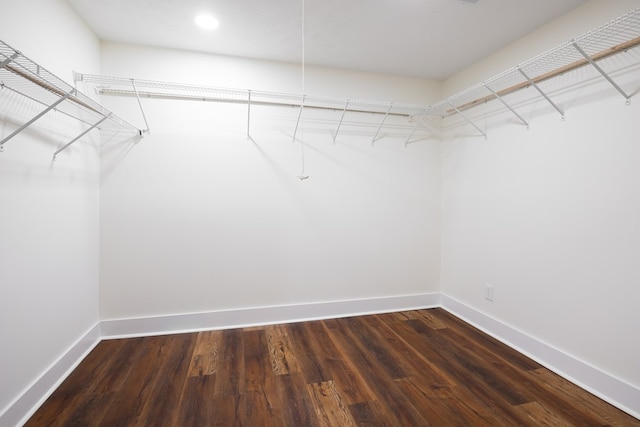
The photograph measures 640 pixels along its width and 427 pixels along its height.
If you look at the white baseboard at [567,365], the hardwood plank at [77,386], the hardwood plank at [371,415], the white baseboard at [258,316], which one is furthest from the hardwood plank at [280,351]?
the white baseboard at [567,365]

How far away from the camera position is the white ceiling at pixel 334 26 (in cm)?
175

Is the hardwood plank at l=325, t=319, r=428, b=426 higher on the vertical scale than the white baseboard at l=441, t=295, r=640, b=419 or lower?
lower

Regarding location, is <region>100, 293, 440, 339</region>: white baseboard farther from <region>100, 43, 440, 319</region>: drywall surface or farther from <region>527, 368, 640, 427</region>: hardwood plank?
<region>527, 368, 640, 427</region>: hardwood plank

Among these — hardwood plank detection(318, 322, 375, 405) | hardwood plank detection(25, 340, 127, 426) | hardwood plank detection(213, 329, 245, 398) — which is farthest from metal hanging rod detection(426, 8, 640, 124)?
hardwood plank detection(25, 340, 127, 426)

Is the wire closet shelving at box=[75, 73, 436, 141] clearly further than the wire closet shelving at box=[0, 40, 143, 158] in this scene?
Yes

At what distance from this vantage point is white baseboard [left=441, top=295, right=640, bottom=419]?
152 cm

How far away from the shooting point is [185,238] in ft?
7.75

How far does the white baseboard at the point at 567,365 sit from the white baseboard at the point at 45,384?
9.93 ft

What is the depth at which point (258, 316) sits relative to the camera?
2523 millimetres

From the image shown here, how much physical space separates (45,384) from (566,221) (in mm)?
3239

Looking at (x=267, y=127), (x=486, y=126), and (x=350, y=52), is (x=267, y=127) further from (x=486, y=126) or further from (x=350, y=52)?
(x=486, y=126)

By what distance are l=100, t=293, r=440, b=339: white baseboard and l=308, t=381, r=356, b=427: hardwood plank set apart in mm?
916

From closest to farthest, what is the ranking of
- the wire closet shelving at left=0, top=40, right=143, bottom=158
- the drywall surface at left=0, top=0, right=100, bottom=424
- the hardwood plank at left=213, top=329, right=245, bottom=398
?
the wire closet shelving at left=0, top=40, right=143, bottom=158 → the drywall surface at left=0, top=0, right=100, bottom=424 → the hardwood plank at left=213, top=329, right=245, bottom=398

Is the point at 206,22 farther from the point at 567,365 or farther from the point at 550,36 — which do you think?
the point at 567,365
